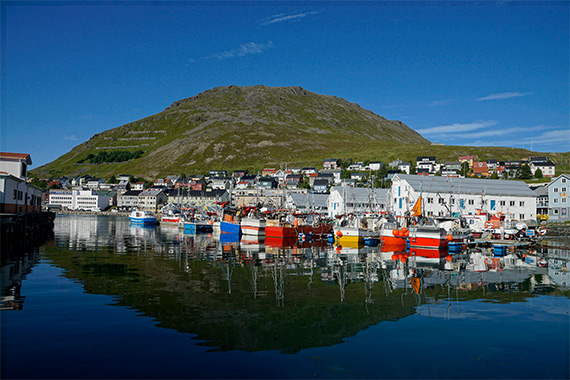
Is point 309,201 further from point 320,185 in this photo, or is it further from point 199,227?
point 320,185

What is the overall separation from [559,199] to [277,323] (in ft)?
325

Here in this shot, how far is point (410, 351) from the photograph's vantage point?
12836 mm

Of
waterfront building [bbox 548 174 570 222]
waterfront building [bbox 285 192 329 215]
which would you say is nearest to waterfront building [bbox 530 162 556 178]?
waterfront building [bbox 548 174 570 222]

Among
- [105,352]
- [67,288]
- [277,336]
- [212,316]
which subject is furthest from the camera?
[67,288]

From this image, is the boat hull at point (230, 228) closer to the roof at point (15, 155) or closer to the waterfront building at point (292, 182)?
the roof at point (15, 155)

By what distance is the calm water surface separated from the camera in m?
11.4

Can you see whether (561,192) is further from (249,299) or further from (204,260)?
(249,299)

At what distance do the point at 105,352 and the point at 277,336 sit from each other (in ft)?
17.2

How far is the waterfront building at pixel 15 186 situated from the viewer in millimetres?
43875

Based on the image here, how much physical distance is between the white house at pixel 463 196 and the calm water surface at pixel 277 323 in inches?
2172

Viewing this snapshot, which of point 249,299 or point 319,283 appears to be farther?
point 319,283

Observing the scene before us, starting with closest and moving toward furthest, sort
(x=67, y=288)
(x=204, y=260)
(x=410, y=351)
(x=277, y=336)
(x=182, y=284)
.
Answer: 1. (x=410, y=351)
2. (x=277, y=336)
3. (x=67, y=288)
4. (x=182, y=284)
5. (x=204, y=260)

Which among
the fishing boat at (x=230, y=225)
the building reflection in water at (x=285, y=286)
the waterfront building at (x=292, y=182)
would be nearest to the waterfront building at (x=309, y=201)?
the fishing boat at (x=230, y=225)

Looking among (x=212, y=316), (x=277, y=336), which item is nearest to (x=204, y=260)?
(x=212, y=316)
